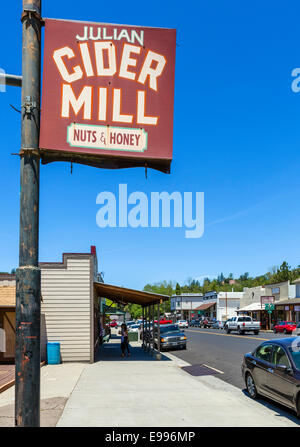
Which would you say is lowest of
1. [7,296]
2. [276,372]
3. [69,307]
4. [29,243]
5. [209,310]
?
[209,310]

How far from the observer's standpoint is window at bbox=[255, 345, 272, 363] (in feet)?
36.2

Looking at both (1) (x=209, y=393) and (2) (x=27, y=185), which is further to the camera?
(1) (x=209, y=393)

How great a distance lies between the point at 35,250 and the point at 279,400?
318 inches

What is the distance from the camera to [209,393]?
12.0 metres

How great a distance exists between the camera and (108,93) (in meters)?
4.25

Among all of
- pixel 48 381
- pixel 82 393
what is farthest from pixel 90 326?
pixel 82 393

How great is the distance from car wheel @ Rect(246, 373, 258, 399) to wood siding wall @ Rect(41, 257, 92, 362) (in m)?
9.78

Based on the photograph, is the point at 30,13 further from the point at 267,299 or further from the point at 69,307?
the point at 267,299

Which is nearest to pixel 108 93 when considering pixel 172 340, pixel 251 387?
pixel 251 387

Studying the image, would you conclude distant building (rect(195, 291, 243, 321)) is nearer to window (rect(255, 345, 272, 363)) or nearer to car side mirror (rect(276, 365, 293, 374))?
window (rect(255, 345, 272, 363))

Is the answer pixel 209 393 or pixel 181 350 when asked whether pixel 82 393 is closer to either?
pixel 209 393

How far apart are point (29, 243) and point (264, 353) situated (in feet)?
29.7

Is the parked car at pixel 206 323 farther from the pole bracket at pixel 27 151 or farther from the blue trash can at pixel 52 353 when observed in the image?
the pole bracket at pixel 27 151

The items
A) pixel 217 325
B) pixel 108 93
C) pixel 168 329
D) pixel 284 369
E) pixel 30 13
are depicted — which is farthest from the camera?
pixel 217 325
